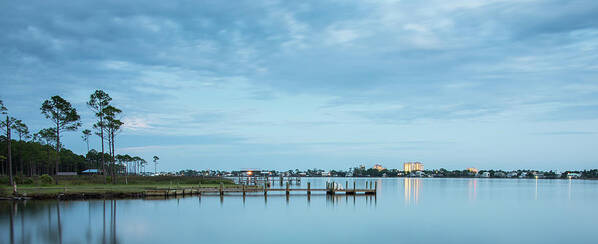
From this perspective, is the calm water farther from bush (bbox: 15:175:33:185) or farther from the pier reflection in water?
bush (bbox: 15:175:33:185)

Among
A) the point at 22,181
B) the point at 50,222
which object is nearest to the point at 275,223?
the point at 50,222

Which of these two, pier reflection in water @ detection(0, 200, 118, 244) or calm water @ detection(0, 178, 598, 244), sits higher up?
pier reflection in water @ detection(0, 200, 118, 244)

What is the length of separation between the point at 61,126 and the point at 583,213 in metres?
63.5

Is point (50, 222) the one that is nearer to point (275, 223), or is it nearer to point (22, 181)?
point (275, 223)

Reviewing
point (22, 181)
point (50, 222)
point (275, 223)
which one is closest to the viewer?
point (50, 222)

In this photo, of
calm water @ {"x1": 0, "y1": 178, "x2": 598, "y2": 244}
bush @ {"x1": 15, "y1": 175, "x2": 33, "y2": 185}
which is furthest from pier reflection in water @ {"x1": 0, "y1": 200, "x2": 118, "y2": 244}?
bush @ {"x1": 15, "y1": 175, "x2": 33, "y2": 185}

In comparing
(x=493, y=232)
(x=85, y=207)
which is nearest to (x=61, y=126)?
(x=85, y=207)

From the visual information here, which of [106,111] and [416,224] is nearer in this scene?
[416,224]

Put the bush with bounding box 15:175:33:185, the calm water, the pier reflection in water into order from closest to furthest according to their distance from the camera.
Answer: the pier reflection in water → the calm water → the bush with bounding box 15:175:33:185

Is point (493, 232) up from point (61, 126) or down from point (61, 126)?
down

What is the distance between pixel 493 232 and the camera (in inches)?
1310

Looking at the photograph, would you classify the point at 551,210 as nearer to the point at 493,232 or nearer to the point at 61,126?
the point at 493,232

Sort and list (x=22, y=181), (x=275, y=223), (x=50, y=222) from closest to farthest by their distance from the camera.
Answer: (x=50, y=222)
(x=275, y=223)
(x=22, y=181)

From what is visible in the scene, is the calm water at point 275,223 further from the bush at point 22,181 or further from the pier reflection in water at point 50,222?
the bush at point 22,181
